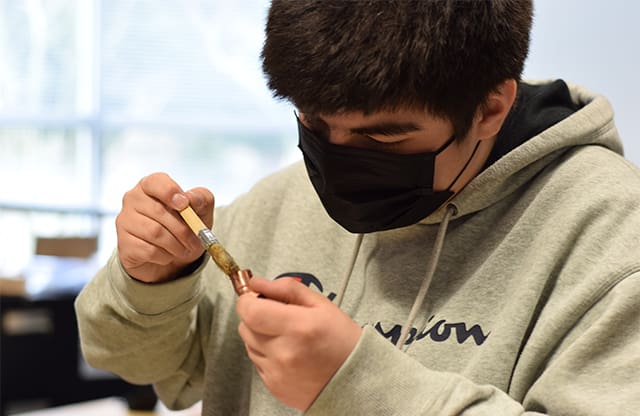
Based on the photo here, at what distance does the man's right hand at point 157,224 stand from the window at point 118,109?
128 inches

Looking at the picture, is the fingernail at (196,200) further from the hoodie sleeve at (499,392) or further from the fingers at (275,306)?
the hoodie sleeve at (499,392)

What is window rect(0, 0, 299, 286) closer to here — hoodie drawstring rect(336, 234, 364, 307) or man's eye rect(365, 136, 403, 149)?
hoodie drawstring rect(336, 234, 364, 307)

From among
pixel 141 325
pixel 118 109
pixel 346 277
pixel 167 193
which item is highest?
pixel 167 193

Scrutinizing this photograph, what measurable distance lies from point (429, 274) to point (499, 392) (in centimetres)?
22

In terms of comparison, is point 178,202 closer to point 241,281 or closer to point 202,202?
point 202,202

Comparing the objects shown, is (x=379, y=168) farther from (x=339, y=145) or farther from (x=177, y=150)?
(x=177, y=150)

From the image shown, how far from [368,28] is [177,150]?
3.76m

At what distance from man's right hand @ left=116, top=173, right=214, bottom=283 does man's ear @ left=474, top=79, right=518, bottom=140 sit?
387 millimetres

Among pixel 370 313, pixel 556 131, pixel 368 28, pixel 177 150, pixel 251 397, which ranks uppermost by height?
pixel 368 28

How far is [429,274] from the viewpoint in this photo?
3.27ft

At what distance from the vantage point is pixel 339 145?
0.92m

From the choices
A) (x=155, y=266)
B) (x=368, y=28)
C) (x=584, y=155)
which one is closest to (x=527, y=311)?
(x=584, y=155)

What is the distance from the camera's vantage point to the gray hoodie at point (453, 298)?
2.63 feet

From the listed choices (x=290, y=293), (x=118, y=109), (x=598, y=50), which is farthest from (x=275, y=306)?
(x=118, y=109)
